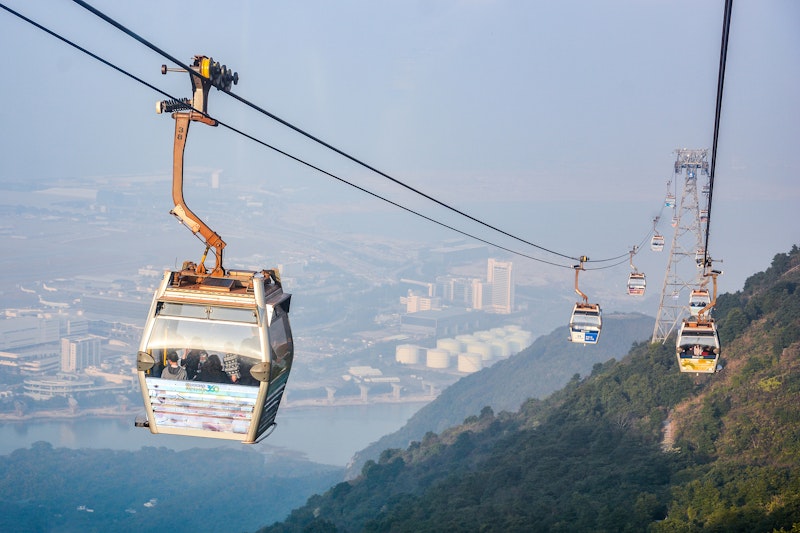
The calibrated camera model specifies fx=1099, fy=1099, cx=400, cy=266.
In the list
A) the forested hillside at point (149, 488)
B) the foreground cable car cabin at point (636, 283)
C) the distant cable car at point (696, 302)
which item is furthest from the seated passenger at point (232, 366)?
the forested hillside at point (149, 488)

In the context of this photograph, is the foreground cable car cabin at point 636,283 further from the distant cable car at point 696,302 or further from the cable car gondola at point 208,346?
the cable car gondola at point 208,346

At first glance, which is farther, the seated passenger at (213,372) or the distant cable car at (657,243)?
the distant cable car at (657,243)

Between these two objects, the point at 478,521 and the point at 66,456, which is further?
the point at 66,456

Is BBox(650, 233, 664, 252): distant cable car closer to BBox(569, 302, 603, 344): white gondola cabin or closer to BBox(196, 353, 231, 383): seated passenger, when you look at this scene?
BBox(569, 302, 603, 344): white gondola cabin

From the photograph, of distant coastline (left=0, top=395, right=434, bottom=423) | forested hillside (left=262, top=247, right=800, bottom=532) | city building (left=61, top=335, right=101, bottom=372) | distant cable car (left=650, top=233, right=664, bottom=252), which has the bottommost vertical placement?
distant coastline (left=0, top=395, right=434, bottom=423)

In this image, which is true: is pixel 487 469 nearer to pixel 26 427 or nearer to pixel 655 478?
pixel 655 478

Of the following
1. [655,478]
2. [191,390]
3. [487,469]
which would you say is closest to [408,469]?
[487,469]

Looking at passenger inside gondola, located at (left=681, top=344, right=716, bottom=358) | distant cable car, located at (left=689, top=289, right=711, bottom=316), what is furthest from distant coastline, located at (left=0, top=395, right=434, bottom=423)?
passenger inside gondola, located at (left=681, top=344, right=716, bottom=358)
